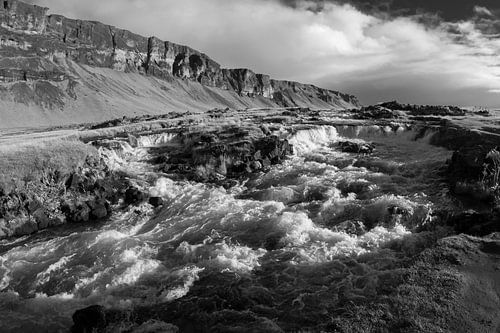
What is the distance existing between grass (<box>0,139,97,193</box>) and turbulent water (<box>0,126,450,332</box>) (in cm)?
605

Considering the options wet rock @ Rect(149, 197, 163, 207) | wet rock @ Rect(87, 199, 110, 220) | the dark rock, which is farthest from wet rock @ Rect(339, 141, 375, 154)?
the dark rock

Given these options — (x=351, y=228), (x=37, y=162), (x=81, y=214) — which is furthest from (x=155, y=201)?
(x=351, y=228)

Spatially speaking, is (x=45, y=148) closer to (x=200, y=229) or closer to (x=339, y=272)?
(x=200, y=229)

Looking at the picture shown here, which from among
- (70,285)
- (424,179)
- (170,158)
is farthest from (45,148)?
(424,179)

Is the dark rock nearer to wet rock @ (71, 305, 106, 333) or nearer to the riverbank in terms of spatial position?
the riverbank

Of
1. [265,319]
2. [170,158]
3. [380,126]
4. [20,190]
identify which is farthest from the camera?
[380,126]

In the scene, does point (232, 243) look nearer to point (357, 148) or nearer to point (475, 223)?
point (475, 223)

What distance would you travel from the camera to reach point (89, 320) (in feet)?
54.9

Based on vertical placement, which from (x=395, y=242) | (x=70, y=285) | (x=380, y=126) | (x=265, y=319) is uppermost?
(x=380, y=126)

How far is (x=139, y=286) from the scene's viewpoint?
68.9 feet

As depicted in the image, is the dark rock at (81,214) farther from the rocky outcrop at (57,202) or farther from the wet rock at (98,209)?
the wet rock at (98,209)

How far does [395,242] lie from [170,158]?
105 feet

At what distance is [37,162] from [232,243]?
19.6 metres

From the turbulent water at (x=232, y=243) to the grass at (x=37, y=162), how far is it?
19.8ft
